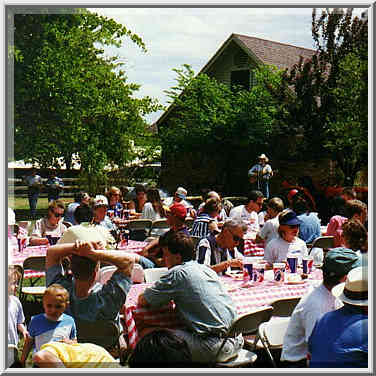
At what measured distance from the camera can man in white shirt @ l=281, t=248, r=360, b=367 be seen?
12.5 feet

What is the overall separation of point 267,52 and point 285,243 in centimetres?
1822

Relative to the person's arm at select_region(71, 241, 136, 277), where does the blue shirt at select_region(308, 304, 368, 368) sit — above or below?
below

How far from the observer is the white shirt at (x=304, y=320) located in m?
3.82

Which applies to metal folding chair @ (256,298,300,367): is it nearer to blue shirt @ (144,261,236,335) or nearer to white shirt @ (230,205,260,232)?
blue shirt @ (144,261,236,335)

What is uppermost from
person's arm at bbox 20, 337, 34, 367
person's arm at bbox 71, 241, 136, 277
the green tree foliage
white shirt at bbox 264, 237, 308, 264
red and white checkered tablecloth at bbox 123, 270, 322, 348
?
the green tree foliage

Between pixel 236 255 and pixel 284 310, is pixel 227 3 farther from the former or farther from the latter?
pixel 236 255

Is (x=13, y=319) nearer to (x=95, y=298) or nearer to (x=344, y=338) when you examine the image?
(x=95, y=298)

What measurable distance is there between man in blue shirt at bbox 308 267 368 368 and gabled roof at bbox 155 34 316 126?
19804 millimetres

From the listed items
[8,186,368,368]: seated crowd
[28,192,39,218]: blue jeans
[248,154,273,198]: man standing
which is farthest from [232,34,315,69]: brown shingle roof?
[8,186,368,368]: seated crowd

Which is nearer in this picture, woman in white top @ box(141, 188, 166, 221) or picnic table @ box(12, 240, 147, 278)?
picnic table @ box(12, 240, 147, 278)

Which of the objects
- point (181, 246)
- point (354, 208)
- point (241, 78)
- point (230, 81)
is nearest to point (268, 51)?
point (241, 78)

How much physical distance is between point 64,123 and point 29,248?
905cm

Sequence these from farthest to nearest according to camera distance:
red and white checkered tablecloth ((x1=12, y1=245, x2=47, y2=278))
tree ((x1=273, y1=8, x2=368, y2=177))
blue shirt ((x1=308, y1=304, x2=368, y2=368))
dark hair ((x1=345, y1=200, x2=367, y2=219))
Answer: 1. tree ((x1=273, y1=8, x2=368, y2=177))
2. dark hair ((x1=345, y1=200, x2=367, y2=219))
3. red and white checkered tablecloth ((x1=12, y1=245, x2=47, y2=278))
4. blue shirt ((x1=308, y1=304, x2=368, y2=368))

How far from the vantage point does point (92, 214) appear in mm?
7660
